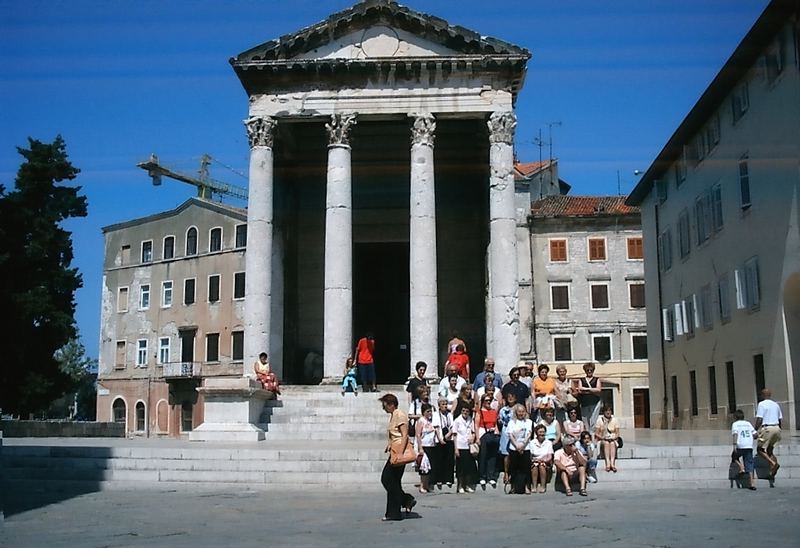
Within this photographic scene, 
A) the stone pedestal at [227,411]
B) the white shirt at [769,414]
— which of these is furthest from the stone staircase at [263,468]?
the stone pedestal at [227,411]

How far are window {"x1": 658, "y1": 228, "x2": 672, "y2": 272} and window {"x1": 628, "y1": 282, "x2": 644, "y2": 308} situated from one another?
1270 centimetres

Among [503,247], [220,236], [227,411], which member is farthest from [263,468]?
[220,236]

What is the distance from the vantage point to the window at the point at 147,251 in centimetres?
6150

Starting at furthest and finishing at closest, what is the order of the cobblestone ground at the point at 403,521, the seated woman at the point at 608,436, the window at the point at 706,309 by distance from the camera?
the window at the point at 706,309 → the seated woman at the point at 608,436 → the cobblestone ground at the point at 403,521

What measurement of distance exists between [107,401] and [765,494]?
5289 cm

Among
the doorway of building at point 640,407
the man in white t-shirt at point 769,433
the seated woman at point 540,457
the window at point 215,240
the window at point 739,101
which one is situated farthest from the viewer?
the window at point 215,240

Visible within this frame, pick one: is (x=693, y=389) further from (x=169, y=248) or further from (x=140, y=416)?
(x=169, y=248)

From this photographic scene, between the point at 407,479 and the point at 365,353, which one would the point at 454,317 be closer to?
the point at 365,353

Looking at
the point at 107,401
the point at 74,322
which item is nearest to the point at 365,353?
the point at 74,322

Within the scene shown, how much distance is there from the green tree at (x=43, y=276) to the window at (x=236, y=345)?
574 inches

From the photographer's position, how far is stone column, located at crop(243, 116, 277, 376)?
2705 centimetres

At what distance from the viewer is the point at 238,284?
56094 millimetres

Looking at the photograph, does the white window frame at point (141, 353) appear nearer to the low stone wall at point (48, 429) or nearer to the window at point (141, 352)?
the window at point (141, 352)

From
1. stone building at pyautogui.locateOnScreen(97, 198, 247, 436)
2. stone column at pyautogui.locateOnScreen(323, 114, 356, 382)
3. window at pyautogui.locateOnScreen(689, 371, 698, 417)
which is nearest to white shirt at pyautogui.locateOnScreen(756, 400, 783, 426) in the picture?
stone column at pyautogui.locateOnScreen(323, 114, 356, 382)
